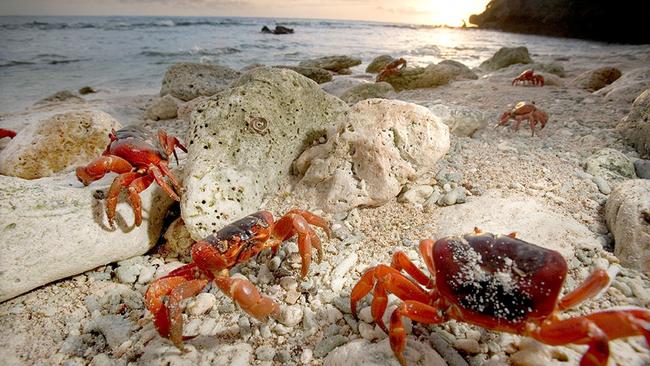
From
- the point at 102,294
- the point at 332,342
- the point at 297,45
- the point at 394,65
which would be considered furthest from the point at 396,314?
the point at 297,45

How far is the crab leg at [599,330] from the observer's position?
1505 mm

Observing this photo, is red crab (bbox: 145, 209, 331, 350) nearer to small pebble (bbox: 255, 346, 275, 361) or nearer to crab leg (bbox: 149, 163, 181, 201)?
A: small pebble (bbox: 255, 346, 275, 361)

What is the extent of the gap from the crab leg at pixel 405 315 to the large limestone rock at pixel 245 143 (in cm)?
197

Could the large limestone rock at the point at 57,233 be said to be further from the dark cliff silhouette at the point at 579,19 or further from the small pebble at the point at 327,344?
the dark cliff silhouette at the point at 579,19

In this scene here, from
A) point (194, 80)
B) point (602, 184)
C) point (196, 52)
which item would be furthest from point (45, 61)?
point (602, 184)

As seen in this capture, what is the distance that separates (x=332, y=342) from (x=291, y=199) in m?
1.85

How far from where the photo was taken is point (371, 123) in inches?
137

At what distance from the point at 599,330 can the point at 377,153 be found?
2.22 metres

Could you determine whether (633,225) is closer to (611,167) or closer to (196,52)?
(611,167)

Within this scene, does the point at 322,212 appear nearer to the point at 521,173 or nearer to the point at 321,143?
the point at 321,143

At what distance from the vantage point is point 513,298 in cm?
171

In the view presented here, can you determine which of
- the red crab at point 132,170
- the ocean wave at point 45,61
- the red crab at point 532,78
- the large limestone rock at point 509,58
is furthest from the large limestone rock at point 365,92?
the ocean wave at point 45,61

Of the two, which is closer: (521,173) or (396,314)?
(396,314)

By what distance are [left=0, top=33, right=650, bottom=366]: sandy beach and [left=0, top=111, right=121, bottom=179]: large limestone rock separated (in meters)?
2.40
